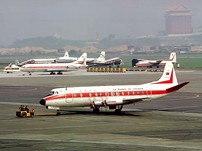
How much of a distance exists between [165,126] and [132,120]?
7179 millimetres

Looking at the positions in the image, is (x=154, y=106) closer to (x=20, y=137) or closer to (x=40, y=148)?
(x=20, y=137)

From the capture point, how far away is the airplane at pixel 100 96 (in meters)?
79.4

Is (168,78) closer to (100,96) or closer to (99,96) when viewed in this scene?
(100,96)

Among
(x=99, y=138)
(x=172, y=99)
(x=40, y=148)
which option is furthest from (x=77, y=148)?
(x=172, y=99)

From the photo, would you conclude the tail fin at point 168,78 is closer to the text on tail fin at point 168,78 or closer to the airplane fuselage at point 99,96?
the text on tail fin at point 168,78

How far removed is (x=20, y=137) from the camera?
59.3 meters

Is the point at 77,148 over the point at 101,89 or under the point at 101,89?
under

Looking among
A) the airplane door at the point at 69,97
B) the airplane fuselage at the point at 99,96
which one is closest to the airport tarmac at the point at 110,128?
the airplane fuselage at the point at 99,96

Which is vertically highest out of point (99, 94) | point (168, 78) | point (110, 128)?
point (168, 78)

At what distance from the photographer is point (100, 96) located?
264 feet

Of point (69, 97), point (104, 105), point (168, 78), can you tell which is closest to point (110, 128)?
point (69, 97)

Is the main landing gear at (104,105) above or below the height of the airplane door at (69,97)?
below

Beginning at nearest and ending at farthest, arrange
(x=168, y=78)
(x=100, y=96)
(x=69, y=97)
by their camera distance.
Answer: (x=69, y=97), (x=100, y=96), (x=168, y=78)

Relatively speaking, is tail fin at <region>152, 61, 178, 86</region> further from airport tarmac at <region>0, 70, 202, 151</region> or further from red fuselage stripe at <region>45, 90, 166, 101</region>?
airport tarmac at <region>0, 70, 202, 151</region>
